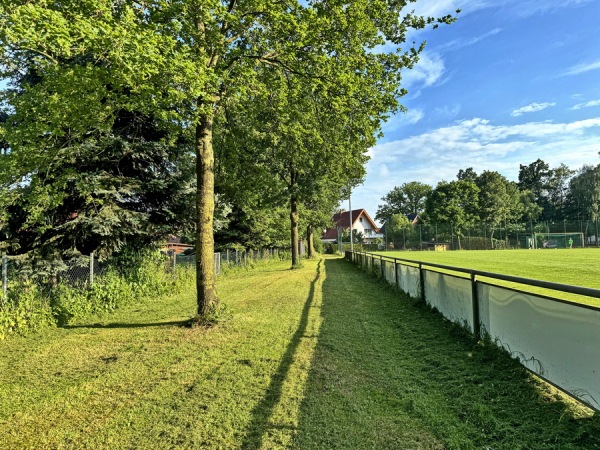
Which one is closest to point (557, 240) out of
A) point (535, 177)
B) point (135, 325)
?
point (535, 177)

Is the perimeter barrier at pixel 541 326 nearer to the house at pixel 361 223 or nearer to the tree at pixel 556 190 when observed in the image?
the house at pixel 361 223

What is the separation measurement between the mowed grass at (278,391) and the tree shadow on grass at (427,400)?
16mm

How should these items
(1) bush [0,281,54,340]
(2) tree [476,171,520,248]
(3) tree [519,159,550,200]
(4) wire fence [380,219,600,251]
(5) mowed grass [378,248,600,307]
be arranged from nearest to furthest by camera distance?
1. (1) bush [0,281,54,340]
2. (5) mowed grass [378,248,600,307]
3. (4) wire fence [380,219,600,251]
4. (2) tree [476,171,520,248]
5. (3) tree [519,159,550,200]

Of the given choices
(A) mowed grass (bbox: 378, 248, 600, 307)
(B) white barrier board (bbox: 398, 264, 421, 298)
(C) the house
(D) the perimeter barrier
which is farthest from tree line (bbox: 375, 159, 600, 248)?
(D) the perimeter barrier

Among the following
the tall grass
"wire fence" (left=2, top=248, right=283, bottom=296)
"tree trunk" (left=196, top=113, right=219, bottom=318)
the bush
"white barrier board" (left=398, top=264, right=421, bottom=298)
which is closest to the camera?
the bush

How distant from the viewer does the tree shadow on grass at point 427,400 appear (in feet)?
10.0

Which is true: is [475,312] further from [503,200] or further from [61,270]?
[503,200]

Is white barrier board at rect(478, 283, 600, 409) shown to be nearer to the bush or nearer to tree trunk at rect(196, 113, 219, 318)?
tree trunk at rect(196, 113, 219, 318)

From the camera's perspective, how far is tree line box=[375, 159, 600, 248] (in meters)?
62.0

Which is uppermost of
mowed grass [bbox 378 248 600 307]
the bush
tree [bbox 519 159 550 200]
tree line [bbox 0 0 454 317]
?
tree [bbox 519 159 550 200]

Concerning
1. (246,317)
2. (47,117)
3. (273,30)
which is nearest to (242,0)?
(273,30)

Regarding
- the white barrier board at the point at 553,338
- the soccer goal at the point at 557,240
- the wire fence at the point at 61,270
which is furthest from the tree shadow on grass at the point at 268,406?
the soccer goal at the point at 557,240

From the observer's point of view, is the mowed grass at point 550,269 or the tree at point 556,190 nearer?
the mowed grass at point 550,269

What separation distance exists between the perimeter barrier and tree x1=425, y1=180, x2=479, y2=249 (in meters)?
59.0
